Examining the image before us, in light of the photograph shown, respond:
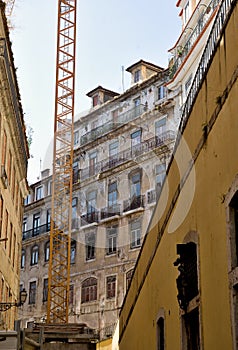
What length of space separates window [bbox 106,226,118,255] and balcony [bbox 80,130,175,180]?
3.80m

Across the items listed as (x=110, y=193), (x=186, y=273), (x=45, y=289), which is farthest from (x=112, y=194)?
(x=186, y=273)

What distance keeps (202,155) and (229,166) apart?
1.56 metres

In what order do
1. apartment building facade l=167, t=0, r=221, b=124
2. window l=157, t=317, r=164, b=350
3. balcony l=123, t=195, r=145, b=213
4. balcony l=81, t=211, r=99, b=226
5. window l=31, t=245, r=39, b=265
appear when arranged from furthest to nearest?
window l=31, t=245, r=39, b=265 → balcony l=81, t=211, r=99, b=226 → balcony l=123, t=195, r=145, b=213 → apartment building facade l=167, t=0, r=221, b=124 → window l=157, t=317, r=164, b=350

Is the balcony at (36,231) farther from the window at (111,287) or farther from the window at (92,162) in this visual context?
the window at (111,287)

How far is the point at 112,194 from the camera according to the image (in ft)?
123

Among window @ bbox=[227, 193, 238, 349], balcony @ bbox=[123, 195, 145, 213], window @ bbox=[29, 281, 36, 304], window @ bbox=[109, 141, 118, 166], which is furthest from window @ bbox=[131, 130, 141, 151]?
window @ bbox=[227, 193, 238, 349]

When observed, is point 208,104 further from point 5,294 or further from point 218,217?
point 5,294

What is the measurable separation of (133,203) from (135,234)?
1740 mm

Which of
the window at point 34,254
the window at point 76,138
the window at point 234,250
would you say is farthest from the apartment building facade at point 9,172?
the window at point 34,254

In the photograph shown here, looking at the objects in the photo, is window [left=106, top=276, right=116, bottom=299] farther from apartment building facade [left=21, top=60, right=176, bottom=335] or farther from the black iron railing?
the black iron railing

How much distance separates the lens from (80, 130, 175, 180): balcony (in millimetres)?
34284

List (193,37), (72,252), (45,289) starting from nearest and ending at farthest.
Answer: (193,37)
(72,252)
(45,289)

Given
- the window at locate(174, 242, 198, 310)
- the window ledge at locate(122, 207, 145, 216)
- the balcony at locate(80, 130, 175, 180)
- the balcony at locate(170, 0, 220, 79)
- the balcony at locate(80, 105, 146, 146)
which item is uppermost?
the balcony at locate(80, 105, 146, 146)

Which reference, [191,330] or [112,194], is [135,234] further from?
[191,330]
